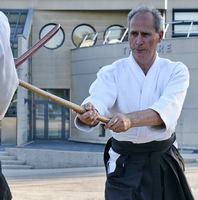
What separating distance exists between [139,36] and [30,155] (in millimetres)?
15651

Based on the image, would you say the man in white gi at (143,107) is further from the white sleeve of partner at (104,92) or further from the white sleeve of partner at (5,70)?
the white sleeve of partner at (5,70)

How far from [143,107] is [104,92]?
0.24 metres

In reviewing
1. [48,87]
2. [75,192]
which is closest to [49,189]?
[75,192]

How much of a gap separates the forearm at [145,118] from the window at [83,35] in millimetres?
20967

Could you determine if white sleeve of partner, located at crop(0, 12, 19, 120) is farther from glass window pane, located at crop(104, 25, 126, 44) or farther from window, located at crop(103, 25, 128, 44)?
glass window pane, located at crop(104, 25, 126, 44)

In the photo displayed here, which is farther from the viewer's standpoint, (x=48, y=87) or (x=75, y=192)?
(x=48, y=87)

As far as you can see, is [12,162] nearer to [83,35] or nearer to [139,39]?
[83,35]

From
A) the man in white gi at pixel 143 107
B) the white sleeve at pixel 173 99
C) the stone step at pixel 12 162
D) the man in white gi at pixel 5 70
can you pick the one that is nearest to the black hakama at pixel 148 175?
the man in white gi at pixel 143 107

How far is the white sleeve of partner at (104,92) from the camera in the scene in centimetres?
263

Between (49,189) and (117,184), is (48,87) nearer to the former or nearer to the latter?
(49,189)

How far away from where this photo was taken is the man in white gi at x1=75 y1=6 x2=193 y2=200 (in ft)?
8.91

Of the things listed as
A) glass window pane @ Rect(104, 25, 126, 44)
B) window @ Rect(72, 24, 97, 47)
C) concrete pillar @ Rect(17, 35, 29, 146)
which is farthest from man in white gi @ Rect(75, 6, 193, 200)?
window @ Rect(72, 24, 97, 47)

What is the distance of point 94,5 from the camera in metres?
23.5

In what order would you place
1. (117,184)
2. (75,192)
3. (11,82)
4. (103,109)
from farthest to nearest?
1. (75,192)
2. (117,184)
3. (103,109)
4. (11,82)
